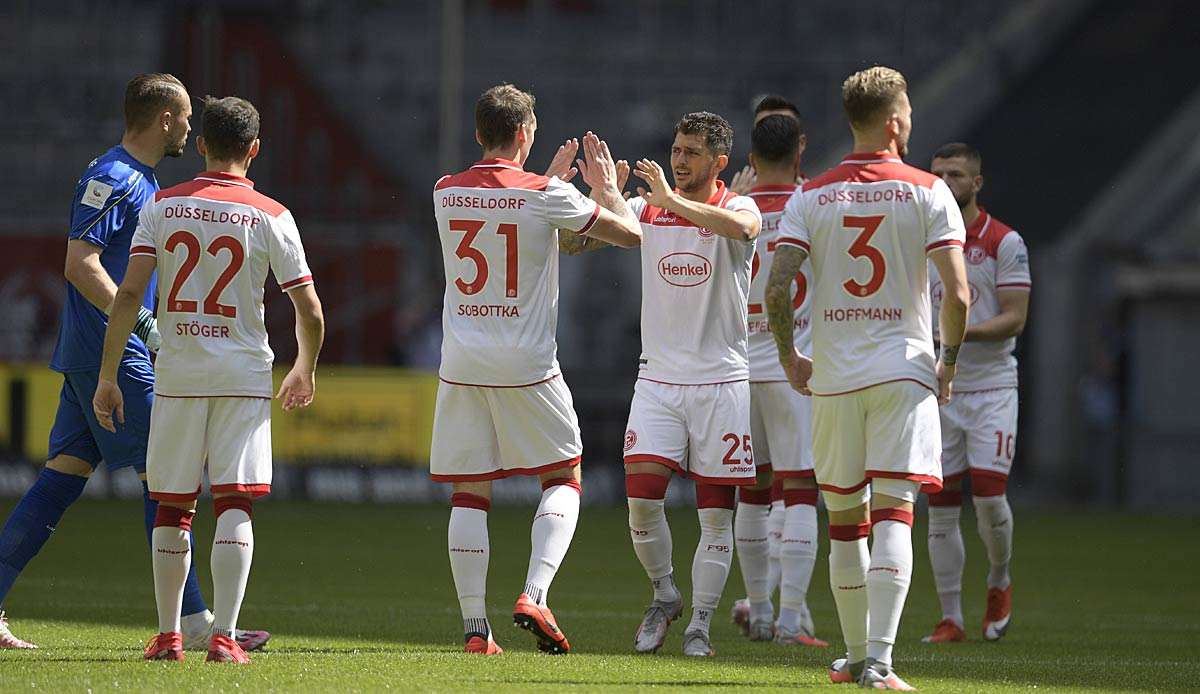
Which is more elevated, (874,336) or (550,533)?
(874,336)

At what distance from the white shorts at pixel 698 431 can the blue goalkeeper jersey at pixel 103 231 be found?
7.21ft

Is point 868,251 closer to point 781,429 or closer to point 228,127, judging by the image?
point 781,429

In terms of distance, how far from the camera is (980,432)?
32.1 feet

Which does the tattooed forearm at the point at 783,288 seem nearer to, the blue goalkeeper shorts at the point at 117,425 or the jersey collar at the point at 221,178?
the jersey collar at the point at 221,178

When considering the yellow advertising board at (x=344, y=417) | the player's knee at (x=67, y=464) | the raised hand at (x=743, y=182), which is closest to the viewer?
the player's knee at (x=67, y=464)

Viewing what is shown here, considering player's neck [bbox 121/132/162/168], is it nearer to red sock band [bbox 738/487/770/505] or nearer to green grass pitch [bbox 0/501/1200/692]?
green grass pitch [bbox 0/501/1200/692]

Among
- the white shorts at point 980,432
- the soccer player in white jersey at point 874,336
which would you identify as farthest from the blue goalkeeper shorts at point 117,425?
the white shorts at point 980,432

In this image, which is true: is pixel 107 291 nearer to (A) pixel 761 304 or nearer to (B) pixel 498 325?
(B) pixel 498 325

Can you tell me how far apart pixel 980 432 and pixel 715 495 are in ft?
6.75

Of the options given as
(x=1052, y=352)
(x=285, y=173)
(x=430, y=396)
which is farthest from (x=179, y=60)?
(x=1052, y=352)

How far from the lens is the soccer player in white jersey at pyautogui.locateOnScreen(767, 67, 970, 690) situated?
22.5ft

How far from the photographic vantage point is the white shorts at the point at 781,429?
29.8 ft

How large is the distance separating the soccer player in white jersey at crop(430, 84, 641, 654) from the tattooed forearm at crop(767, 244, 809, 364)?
990 mm

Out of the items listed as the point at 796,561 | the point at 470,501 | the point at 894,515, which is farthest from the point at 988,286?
the point at 470,501
